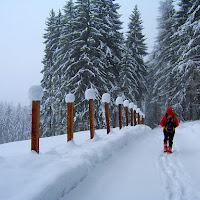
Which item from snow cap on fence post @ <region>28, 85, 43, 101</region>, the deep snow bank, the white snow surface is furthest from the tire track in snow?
snow cap on fence post @ <region>28, 85, 43, 101</region>

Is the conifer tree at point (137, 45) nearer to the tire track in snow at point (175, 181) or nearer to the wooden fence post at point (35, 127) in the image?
the tire track in snow at point (175, 181)

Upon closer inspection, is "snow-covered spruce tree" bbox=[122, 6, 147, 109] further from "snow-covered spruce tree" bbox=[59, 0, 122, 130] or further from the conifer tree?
"snow-covered spruce tree" bbox=[59, 0, 122, 130]

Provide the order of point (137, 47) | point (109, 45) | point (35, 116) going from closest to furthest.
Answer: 1. point (35, 116)
2. point (109, 45)
3. point (137, 47)

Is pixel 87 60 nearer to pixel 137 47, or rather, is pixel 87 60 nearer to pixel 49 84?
pixel 49 84

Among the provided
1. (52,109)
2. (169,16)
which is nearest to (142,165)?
(52,109)

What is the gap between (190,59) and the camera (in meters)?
15.6

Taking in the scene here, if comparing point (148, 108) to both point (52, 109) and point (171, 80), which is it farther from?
point (52, 109)

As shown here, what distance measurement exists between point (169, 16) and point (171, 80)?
31.4ft

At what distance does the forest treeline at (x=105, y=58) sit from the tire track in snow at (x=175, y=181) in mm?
10364

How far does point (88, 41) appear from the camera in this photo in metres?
15.0

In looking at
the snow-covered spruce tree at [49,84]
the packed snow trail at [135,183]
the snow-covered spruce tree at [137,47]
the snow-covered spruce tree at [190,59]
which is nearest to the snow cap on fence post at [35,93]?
the packed snow trail at [135,183]

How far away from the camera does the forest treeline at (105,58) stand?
1493 centimetres

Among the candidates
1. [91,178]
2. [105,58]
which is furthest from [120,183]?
[105,58]

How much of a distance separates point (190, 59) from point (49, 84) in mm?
16476
